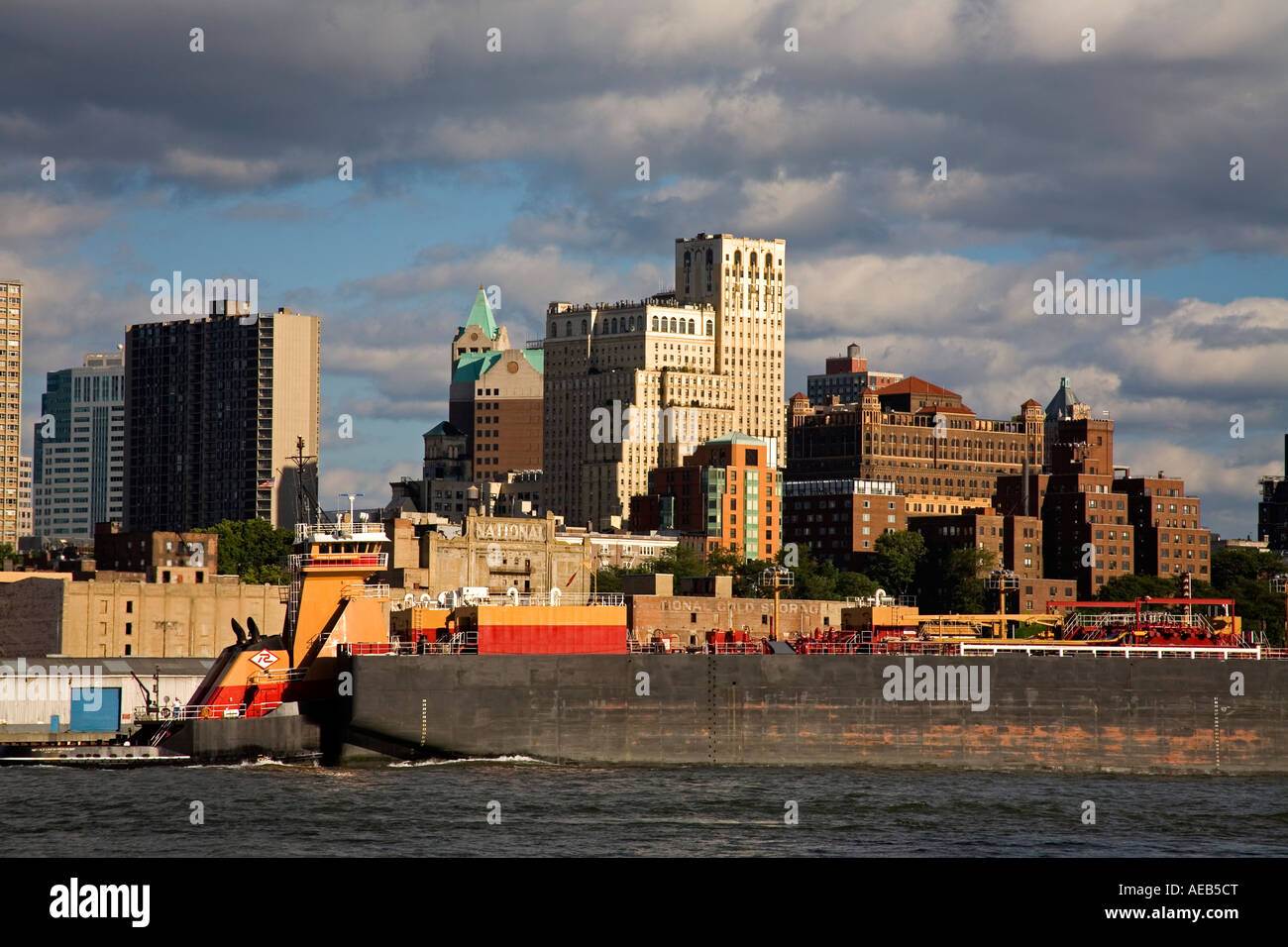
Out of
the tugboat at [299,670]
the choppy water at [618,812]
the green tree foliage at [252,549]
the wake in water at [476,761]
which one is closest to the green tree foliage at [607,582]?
the green tree foliage at [252,549]

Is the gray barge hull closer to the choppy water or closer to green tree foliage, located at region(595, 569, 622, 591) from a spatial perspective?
the choppy water

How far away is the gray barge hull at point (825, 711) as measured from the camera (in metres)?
66.3

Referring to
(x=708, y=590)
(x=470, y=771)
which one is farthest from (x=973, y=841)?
(x=708, y=590)

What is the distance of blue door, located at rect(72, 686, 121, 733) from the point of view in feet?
280

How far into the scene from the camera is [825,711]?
69.1 metres

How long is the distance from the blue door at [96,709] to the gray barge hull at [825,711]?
24869 millimetres

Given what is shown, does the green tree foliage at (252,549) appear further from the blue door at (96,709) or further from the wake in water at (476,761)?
the wake in water at (476,761)

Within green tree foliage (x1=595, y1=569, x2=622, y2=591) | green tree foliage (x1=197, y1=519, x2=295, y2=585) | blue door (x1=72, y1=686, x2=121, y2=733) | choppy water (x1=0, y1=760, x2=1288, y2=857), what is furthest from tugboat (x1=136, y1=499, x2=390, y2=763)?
green tree foliage (x1=197, y1=519, x2=295, y2=585)

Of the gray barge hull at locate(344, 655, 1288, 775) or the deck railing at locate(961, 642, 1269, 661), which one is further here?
the deck railing at locate(961, 642, 1269, 661)

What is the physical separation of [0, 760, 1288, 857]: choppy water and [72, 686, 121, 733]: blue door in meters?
19.3

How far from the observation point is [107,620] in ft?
380
